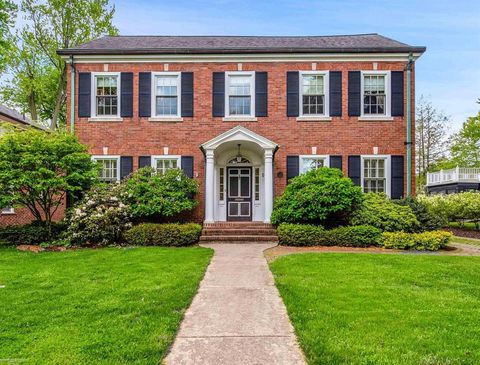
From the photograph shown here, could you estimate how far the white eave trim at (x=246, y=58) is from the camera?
43.8ft

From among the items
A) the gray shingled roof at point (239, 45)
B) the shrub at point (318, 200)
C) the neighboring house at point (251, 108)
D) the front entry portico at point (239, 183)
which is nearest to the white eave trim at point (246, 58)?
the neighboring house at point (251, 108)

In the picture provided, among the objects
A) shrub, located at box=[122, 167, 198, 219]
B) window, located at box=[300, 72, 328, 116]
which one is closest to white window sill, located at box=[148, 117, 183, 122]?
shrub, located at box=[122, 167, 198, 219]

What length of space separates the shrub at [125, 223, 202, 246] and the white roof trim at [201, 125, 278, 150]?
3.03 metres

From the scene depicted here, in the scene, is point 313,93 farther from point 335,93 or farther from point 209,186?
point 209,186

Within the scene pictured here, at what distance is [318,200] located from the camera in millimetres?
11047

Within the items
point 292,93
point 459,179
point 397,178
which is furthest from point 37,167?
point 459,179

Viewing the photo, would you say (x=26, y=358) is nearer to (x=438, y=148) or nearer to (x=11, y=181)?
(x=11, y=181)

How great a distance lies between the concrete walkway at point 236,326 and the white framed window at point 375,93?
9.27 meters

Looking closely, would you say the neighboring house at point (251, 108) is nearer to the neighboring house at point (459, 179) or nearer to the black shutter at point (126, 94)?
the black shutter at point (126, 94)

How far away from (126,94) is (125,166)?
2.79m

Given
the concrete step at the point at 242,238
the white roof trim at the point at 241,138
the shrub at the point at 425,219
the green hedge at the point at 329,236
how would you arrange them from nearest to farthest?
1. the green hedge at the point at 329,236
2. the concrete step at the point at 242,238
3. the shrub at the point at 425,219
4. the white roof trim at the point at 241,138

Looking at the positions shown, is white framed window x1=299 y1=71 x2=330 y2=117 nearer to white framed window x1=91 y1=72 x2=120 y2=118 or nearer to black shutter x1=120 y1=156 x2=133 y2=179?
black shutter x1=120 y1=156 x2=133 y2=179

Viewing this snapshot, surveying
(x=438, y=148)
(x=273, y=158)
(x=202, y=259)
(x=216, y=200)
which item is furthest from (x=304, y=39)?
(x=438, y=148)

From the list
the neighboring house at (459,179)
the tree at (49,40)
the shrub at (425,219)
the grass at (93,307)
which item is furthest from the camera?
the neighboring house at (459,179)
